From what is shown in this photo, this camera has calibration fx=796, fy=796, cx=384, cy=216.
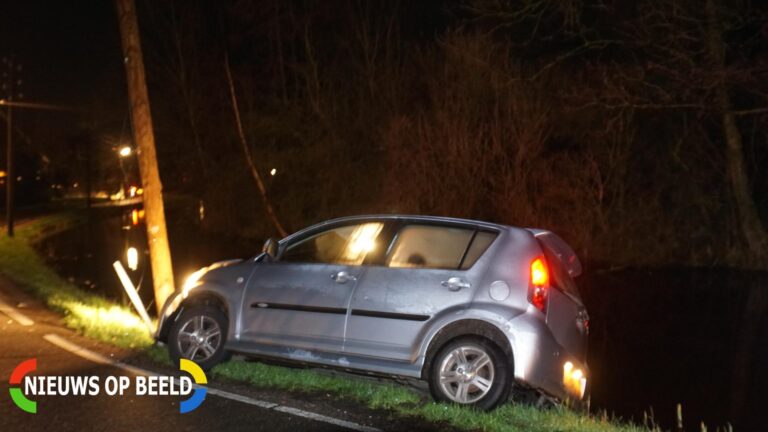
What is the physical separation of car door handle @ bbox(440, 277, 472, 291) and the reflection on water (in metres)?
7.78

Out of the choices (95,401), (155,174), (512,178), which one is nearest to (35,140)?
(512,178)

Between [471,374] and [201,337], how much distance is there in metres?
2.76

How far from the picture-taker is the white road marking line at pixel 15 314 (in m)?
10.4

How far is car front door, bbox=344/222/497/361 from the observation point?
22.5 ft

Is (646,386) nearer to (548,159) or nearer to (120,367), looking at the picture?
(120,367)

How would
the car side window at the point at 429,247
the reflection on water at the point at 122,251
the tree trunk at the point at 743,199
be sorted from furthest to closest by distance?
the tree trunk at the point at 743,199
the reflection on water at the point at 122,251
the car side window at the point at 429,247

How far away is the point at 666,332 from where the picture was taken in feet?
46.7

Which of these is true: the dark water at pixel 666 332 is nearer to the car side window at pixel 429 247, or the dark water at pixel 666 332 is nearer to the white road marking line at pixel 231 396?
the car side window at pixel 429 247

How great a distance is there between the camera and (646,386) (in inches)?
413

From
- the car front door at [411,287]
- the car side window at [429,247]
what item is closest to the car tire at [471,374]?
the car front door at [411,287]

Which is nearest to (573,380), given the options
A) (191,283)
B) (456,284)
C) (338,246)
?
(456,284)

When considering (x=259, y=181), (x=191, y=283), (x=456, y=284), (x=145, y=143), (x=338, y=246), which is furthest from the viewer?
(x=259, y=181)

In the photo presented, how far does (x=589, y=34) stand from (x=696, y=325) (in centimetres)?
904

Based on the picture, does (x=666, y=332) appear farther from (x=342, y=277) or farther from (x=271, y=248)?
(x=271, y=248)
